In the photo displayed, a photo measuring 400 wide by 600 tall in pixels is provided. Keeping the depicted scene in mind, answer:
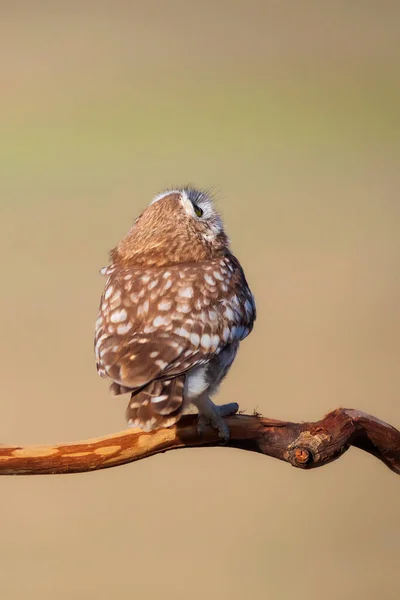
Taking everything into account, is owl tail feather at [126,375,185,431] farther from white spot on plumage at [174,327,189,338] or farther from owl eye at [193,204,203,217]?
owl eye at [193,204,203,217]

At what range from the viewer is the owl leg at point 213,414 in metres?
4.95

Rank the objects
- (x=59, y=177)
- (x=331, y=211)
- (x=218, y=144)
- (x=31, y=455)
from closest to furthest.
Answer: (x=31, y=455), (x=331, y=211), (x=59, y=177), (x=218, y=144)

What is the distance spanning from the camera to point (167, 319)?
4.88 metres

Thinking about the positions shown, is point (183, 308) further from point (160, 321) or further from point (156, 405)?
point (156, 405)

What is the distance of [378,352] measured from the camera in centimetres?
1355

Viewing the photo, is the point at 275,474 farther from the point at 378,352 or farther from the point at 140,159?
the point at 140,159

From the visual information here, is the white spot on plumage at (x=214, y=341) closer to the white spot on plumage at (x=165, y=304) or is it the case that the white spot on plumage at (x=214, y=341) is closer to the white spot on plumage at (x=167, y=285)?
the white spot on plumage at (x=165, y=304)

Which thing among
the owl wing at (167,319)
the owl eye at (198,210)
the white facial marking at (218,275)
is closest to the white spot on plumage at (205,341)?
the owl wing at (167,319)

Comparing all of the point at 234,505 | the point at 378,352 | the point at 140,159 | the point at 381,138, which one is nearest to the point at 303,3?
the point at 381,138

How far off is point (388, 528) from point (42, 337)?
5.30 metres

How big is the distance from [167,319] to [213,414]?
19.6 inches

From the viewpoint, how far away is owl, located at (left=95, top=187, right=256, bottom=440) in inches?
179

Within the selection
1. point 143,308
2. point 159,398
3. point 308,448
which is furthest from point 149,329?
point 308,448

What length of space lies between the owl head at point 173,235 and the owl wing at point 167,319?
113 mm
